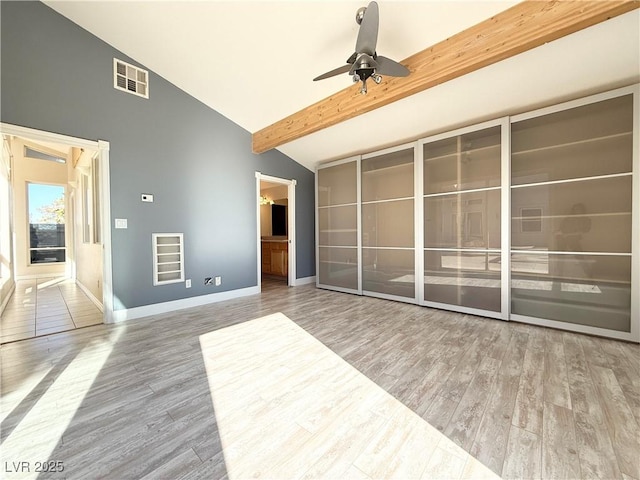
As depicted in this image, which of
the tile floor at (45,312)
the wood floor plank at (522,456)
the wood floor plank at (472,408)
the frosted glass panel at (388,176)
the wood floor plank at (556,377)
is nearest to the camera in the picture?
the wood floor plank at (522,456)

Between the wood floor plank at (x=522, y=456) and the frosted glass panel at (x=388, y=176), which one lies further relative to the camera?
the frosted glass panel at (x=388, y=176)

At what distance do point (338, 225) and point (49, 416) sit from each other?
14.9ft

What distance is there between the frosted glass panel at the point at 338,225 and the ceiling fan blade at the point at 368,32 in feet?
9.80

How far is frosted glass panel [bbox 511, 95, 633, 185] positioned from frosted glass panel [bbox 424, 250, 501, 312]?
44.9 inches

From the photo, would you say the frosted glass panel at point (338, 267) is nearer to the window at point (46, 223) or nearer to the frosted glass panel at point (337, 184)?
the frosted glass panel at point (337, 184)

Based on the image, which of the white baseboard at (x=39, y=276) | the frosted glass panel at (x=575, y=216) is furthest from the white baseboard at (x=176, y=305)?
the white baseboard at (x=39, y=276)

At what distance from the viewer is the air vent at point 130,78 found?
3461 millimetres

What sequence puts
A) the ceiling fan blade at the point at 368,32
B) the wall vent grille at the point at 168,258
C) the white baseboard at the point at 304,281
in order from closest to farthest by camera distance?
the ceiling fan blade at the point at 368,32
the wall vent grille at the point at 168,258
the white baseboard at the point at 304,281

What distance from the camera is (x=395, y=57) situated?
2887 millimetres

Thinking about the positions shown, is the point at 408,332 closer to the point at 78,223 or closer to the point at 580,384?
the point at 580,384

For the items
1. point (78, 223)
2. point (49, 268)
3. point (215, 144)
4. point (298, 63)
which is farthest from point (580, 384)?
point (49, 268)

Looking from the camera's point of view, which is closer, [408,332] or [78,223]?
[408,332]

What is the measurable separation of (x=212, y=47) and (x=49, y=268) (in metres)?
7.61

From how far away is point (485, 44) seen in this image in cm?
234
